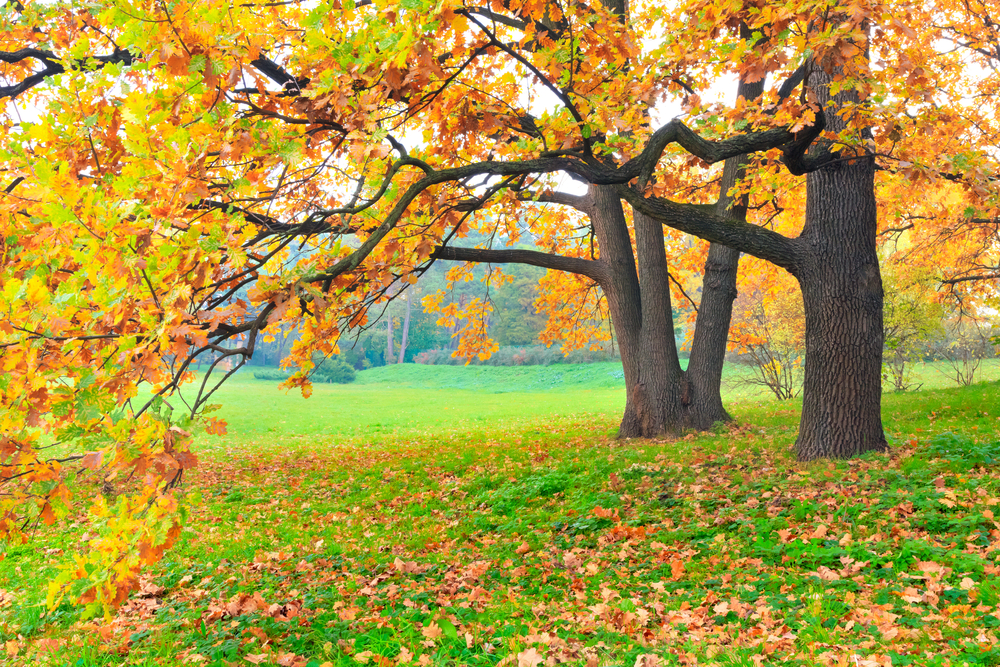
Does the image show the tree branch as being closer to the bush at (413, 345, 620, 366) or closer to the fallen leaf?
the fallen leaf

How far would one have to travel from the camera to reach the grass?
369cm

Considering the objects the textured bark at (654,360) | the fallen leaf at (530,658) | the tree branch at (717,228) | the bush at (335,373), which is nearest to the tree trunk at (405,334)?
the bush at (335,373)

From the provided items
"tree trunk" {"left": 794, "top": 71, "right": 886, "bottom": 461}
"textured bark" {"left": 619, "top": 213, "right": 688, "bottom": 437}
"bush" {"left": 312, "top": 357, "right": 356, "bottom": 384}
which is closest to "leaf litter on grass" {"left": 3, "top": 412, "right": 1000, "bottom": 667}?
"tree trunk" {"left": 794, "top": 71, "right": 886, "bottom": 461}

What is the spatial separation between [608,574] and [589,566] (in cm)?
19

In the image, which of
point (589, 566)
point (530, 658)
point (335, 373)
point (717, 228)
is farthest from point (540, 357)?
point (530, 658)

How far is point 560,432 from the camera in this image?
13117mm

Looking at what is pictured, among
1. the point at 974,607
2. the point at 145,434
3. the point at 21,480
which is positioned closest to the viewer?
the point at 145,434

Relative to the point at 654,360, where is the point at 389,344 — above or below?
above

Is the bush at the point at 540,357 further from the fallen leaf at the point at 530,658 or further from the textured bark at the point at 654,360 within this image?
the fallen leaf at the point at 530,658

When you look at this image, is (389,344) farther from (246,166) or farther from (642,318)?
(246,166)

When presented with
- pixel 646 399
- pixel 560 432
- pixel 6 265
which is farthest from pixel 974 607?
pixel 560 432

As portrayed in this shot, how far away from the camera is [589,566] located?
5.02 m

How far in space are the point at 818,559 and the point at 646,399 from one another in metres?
5.71

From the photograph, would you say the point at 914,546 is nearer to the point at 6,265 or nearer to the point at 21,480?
the point at 21,480
